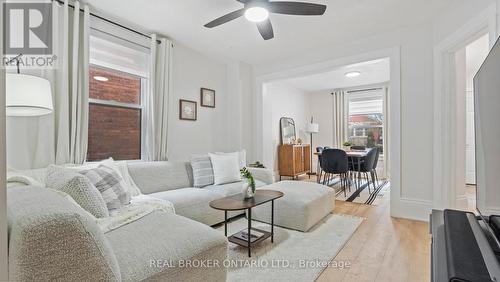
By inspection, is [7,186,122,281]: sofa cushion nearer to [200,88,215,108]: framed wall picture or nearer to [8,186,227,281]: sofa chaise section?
[8,186,227,281]: sofa chaise section

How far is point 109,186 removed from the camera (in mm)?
1956

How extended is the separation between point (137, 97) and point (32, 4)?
1366mm

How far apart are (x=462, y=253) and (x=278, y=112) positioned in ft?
16.9

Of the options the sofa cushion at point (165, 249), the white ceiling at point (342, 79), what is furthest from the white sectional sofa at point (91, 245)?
the white ceiling at point (342, 79)

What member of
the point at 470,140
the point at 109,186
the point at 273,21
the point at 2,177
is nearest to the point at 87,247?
the point at 2,177

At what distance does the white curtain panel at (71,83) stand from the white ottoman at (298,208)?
209cm

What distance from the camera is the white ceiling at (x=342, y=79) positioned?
4.70 m

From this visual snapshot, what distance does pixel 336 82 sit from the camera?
19.3 feet

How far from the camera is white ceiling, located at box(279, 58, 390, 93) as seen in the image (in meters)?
4.70

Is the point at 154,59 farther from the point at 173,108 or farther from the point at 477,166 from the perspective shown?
the point at 477,166

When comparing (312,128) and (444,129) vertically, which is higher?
(312,128)

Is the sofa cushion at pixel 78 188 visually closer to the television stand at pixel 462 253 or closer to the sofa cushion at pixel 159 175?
the sofa cushion at pixel 159 175

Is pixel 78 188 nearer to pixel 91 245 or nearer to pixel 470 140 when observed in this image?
pixel 91 245

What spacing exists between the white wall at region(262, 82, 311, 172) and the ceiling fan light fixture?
2432 mm
